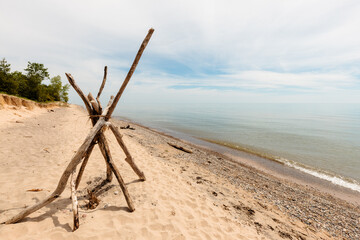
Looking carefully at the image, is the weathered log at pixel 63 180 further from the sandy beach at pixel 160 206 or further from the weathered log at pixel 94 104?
the weathered log at pixel 94 104

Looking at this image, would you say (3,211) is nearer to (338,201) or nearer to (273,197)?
(273,197)

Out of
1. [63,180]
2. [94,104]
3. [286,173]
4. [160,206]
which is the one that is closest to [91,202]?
[63,180]

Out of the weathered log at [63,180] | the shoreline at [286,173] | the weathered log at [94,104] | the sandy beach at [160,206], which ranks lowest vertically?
the shoreline at [286,173]

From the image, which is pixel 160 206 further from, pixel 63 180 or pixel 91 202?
pixel 63 180

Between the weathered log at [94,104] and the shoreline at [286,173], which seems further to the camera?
the shoreline at [286,173]

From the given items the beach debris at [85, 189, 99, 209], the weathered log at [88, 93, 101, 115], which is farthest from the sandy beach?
the weathered log at [88, 93, 101, 115]

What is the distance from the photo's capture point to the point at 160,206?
5508 mm

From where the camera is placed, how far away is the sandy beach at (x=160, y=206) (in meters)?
4.32

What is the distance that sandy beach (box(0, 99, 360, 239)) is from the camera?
14.2 ft

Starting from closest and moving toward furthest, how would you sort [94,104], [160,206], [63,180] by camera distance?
[63,180], [94,104], [160,206]

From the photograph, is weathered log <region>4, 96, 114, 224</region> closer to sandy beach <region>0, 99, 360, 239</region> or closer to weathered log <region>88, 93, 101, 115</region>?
sandy beach <region>0, 99, 360, 239</region>

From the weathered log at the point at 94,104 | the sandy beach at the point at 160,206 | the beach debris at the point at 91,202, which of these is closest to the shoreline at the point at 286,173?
the sandy beach at the point at 160,206

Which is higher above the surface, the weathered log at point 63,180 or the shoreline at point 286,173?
the weathered log at point 63,180

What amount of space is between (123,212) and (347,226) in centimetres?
1047
